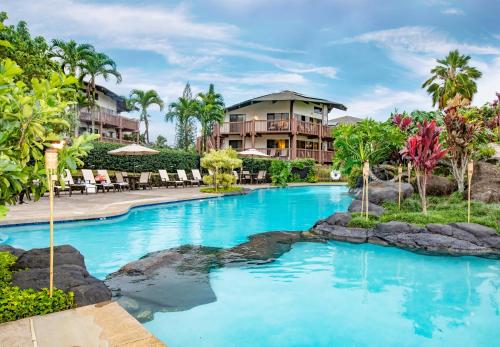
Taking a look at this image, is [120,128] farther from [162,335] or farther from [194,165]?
[162,335]

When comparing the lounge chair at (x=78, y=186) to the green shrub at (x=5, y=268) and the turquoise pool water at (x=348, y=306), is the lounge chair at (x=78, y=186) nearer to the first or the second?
the turquoise pool water at (x=348, y=306)

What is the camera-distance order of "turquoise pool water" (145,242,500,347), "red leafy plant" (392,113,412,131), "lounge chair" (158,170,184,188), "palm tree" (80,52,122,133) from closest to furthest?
"turquoise pool water" (145,242,500,347) < "red leafy plant" (392,113,412,131) < "lounge chair" (158,170,184,188) < "palm tree" (80,52,122,133)

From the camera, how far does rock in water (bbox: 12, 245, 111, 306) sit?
369 centimetres

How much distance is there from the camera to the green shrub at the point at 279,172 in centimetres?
2730

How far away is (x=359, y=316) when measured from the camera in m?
5.10

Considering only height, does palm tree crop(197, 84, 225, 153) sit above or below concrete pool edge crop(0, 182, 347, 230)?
above

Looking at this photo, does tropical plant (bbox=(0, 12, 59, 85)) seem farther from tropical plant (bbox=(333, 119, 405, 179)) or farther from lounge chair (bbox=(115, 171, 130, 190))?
tropical plant (bbox=(333, 119, 405, 179))

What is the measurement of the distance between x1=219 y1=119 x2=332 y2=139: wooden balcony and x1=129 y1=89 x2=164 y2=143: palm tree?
7.25 metres

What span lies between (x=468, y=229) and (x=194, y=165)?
2161 centimetres

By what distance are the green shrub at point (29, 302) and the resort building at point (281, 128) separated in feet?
98.6

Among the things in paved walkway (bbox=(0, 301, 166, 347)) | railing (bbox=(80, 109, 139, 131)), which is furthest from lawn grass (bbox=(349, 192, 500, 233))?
railing (bbox=(80, 109, 139, 131))

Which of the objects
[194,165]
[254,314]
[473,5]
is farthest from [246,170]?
[254,314]

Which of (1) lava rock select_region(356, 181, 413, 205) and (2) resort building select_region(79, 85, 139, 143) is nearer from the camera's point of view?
(1) lava rock select_region(356, 181, 413, 205)

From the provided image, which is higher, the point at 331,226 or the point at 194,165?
the point at 194,165
